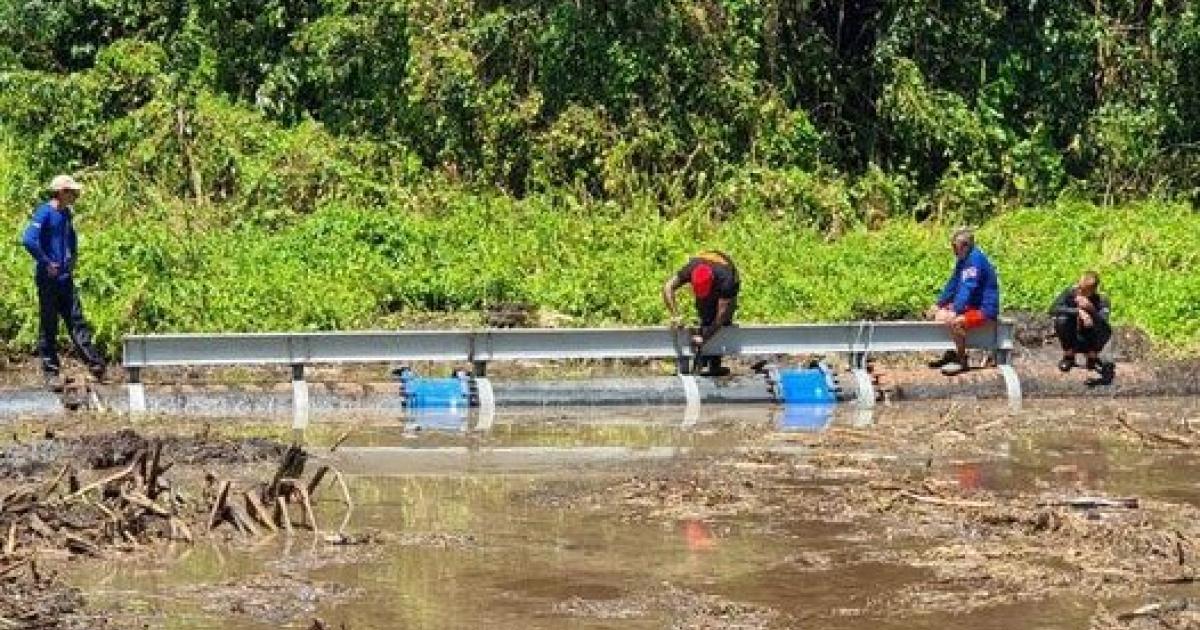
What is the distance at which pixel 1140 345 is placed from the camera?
2153 cm

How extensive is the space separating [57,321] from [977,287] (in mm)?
9256

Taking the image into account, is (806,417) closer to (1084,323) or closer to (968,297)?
(968,297)

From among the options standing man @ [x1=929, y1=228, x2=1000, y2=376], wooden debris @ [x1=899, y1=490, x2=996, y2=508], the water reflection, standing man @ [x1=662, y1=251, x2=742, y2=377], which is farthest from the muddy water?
standing man @ [x1=929, y1=228, x2=1000, y2=376]

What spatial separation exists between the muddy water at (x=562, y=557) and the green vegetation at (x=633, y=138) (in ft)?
23.5

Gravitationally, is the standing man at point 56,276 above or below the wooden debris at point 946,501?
above

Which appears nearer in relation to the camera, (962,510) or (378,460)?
(962,510)

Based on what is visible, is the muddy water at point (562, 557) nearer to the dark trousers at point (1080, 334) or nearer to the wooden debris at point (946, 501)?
the wooden debris at point (946, 501)

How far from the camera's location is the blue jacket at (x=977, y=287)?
1977 cm

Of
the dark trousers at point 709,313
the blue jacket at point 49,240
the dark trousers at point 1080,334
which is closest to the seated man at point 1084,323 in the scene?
the dark trousers at point 1080,334

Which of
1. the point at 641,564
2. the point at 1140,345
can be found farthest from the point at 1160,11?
the point at 641,564

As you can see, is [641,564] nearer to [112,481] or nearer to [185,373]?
[112,481]

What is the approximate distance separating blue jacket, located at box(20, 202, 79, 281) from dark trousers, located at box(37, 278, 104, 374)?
122 mm

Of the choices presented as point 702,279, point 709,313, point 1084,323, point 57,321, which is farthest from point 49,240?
point 1084,323

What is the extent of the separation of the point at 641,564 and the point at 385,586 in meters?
1.58
